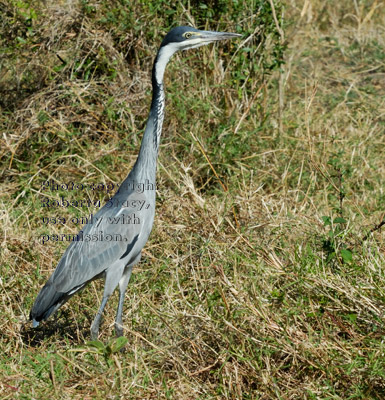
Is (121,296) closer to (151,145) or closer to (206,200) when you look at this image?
(151,145)

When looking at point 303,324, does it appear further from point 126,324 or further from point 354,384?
point 126,324

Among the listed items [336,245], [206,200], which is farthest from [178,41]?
[336,245]

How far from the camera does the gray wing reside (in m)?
3.75

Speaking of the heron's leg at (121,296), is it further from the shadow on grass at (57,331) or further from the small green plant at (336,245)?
the small green plant at (336,245)

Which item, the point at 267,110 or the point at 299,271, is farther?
the point at 267,110

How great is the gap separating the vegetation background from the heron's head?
0.84 meters

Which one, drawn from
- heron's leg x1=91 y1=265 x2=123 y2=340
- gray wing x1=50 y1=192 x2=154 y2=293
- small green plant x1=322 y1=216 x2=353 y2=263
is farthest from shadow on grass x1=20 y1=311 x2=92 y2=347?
small green plant x1=322 y1=216 x2=353 y2=263

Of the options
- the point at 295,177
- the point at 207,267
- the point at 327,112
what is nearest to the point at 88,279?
the point at 207,267

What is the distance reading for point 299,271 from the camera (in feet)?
12.0

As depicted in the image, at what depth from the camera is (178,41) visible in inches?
164

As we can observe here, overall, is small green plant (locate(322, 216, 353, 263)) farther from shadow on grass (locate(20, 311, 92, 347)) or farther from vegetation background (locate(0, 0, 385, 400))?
shadow on grass (locate(20, 311, 92, 347))

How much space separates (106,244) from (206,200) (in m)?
1.39

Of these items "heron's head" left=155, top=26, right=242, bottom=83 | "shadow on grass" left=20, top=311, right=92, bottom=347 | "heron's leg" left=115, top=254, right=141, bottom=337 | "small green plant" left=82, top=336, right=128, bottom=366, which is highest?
"heron's head" left=155, top=26, right=242, bottom=83

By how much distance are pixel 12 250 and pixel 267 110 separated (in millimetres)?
2526
